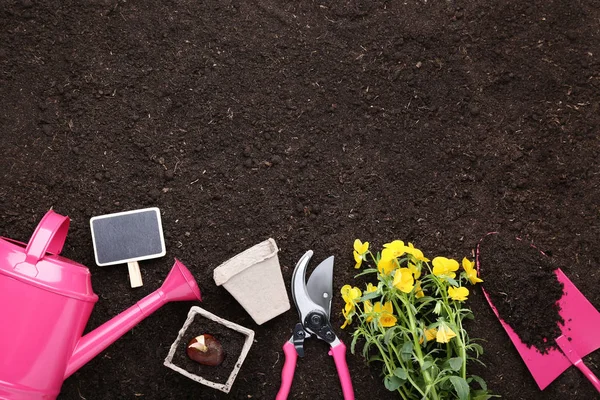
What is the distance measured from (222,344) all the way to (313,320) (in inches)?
9.0

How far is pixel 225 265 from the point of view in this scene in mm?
1401

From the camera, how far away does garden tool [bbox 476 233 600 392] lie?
1462 millimetres

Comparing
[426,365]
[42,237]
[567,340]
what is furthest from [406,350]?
[42,237]

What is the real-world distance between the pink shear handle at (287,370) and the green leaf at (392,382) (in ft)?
0.73

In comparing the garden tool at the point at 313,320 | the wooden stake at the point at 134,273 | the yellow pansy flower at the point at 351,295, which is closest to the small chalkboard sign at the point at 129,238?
the wooden stake at the point at 134,273

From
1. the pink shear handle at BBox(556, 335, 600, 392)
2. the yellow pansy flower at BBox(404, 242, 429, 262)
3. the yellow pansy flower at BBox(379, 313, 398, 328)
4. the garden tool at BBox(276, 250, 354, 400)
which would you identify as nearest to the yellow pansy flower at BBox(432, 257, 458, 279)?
the yellow pansy flower at BBox(404, 242, 429, 262)

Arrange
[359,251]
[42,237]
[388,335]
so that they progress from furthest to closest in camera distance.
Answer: [359,251] < [388,335] < [42,237]

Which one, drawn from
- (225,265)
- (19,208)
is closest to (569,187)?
(225,265)

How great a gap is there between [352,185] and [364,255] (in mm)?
192

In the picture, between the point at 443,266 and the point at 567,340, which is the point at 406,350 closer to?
the point at 443,266

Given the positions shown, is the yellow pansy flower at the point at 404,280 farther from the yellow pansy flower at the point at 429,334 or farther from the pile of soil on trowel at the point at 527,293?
the pile of soil on trowel at the point at 527,293

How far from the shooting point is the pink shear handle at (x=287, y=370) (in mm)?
1395

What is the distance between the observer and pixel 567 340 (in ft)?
4.81

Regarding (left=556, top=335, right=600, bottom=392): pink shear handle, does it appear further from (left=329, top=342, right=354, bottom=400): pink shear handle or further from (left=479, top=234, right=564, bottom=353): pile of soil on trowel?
(left=329, top=342, right=354, bottom=400): pink shear handle
